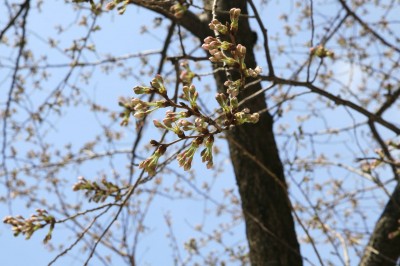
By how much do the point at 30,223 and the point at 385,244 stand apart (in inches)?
94.7

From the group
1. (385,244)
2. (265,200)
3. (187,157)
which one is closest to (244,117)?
(187,157)

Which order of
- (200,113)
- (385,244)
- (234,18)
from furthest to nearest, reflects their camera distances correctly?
1. (385,244)
2. (234,18)
3. (200,113)

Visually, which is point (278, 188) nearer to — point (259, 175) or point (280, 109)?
point (259, 175)

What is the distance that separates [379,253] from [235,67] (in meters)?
2.31

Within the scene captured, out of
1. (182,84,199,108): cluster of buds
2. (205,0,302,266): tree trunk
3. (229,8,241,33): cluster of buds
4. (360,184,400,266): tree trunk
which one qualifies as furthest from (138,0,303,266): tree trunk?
(182,84,199,108): cluster of buds

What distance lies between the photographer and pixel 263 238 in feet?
8.87

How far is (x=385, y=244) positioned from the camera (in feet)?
9.66

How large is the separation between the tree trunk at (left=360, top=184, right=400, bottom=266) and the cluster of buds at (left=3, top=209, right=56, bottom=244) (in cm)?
219

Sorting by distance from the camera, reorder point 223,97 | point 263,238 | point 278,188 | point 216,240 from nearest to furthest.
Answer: point 223,97, point 263,238, point 278,188, point 216,240

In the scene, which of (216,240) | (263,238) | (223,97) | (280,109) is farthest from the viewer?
(216,240)

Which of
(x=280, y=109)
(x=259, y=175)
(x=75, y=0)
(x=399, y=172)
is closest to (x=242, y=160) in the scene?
(x=259, y=175)

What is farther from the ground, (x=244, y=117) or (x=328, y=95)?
(x=328, y=95)

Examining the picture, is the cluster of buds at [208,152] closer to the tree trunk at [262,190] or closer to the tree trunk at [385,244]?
the tree trunk at [262,190]

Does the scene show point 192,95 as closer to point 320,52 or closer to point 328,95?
point 328,95
